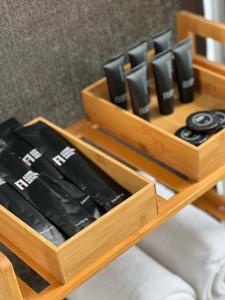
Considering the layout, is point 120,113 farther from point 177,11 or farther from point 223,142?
point 177,11

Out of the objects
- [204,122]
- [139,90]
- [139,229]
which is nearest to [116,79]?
[139,90]

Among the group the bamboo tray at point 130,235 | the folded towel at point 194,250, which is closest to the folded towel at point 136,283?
the folded towel at point 194,250

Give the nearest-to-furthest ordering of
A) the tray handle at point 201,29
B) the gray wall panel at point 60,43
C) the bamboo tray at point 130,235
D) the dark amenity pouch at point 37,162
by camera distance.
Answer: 1. the bamboo tray at point 130,235
2. the dark amenity pouch at point 37,162
3. the gray wall panel at point 60,43
4. the tray handle at point 201,29

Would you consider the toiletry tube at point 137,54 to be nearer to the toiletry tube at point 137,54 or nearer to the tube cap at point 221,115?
the toiletry tube at point 137,54

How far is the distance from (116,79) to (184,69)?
113 millimetres

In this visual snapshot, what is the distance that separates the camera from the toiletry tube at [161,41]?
1038mm

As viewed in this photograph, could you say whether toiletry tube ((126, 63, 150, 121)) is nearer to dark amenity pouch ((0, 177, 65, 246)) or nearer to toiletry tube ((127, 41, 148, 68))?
→ toiletry tube ((127, 41, 148, 68))

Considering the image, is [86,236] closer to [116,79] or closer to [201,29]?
[116,79]

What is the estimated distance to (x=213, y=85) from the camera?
104 centimetres

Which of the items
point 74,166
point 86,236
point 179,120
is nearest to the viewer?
point 86,236

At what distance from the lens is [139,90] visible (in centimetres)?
96

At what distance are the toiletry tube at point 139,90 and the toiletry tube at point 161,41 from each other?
0.09 metres

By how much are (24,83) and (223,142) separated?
13.0 inches

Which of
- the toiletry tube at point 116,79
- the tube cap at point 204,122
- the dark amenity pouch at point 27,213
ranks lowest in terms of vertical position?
the tube cap at point 204,122
